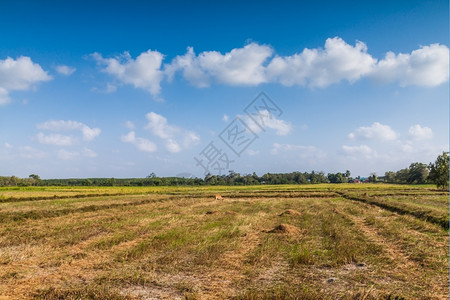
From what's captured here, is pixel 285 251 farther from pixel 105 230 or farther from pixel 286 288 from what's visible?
pixel 105 230

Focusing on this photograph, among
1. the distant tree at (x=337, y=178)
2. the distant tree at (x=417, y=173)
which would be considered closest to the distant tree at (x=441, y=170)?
the distant tree at (x=417, y=173)

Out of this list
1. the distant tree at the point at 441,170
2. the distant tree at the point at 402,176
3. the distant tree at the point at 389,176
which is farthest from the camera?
the distant tree at the point at 389,176

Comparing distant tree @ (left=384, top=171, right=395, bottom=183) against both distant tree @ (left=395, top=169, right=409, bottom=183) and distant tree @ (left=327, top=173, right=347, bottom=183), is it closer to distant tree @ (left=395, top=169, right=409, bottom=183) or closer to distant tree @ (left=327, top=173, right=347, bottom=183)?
distant tree @ (left=395, top=169, right=409, bottom=183)

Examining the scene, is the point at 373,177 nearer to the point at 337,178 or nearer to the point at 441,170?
the point at 337,178

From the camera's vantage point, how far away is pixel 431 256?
30.4 ft

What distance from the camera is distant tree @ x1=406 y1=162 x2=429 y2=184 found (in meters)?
101

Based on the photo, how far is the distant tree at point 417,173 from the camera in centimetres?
10125

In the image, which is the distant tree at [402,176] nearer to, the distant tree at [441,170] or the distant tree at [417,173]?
the distant tree at [417,173]

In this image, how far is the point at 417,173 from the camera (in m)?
104

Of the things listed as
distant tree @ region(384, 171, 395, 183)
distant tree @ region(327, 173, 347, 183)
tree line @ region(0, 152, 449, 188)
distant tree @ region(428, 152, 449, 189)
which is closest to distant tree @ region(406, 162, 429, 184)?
tree line @ region(0, 152, 449, 188)

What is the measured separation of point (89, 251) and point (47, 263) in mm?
1528

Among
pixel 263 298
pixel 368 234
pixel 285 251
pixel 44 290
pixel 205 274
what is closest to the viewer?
pixel 263 298

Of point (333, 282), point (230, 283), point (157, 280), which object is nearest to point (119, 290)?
point (157, 280)

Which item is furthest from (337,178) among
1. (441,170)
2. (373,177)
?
(441,170)
